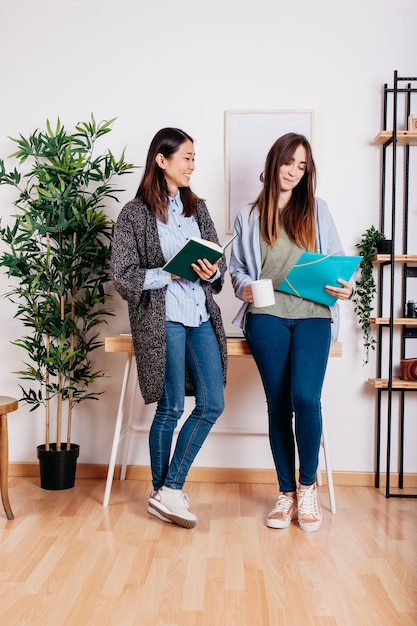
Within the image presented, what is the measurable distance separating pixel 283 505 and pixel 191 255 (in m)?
1.02

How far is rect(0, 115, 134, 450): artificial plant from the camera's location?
2889 millimetres

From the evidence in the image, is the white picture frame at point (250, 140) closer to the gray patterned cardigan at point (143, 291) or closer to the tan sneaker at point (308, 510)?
the gray patterned cardigan at point (143, 291)

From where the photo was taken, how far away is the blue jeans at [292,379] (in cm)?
241

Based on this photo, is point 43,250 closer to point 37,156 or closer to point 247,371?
point 37,156

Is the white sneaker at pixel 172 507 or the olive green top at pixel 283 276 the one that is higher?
the olive green top at pixel 283 276

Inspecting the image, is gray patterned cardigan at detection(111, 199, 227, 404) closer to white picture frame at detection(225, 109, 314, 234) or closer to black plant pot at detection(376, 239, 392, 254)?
white picture frame at detection(225, 109, 314, 234)

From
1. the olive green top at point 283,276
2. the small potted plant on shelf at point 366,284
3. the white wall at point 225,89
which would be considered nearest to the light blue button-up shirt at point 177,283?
the olive green top at point 283,276

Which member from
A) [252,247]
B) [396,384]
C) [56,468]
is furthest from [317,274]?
[56,468]

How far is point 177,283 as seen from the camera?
2.46 m

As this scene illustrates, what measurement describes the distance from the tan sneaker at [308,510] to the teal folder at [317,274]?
0.71m

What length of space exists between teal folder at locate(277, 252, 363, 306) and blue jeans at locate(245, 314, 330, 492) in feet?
0.33

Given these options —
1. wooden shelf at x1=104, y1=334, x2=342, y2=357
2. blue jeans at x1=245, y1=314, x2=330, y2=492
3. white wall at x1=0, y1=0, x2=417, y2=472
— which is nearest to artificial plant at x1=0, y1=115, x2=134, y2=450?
white wall at x1=0, y1=0, x2=417, y2=472

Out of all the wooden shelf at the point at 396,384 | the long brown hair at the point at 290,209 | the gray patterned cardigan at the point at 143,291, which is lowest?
the wooden shelf at the point at 396,384

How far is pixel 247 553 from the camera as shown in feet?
7.12
